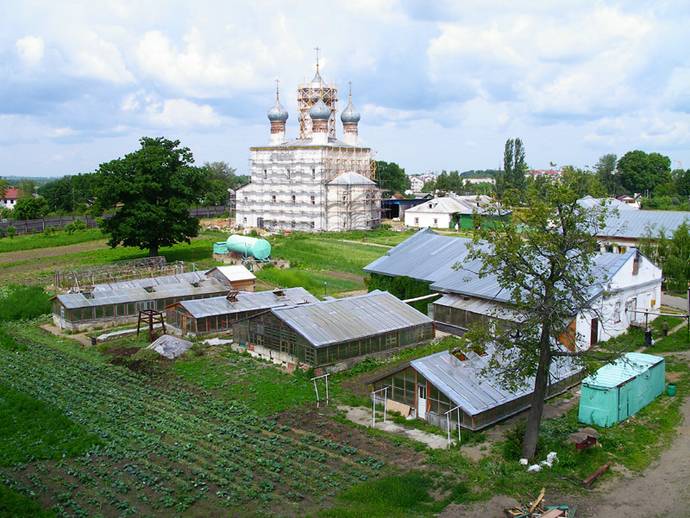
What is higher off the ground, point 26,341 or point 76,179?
point 76,179

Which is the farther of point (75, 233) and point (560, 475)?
point (75, 233)

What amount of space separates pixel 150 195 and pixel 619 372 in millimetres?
43224

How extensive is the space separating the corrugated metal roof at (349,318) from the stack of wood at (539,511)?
14.2 m

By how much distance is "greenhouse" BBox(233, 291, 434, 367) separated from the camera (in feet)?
102

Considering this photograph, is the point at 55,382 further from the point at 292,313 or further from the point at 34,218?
the point at 34,218

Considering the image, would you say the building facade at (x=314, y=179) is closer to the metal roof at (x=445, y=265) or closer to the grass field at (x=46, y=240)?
the grass field at (x=46, y=240)

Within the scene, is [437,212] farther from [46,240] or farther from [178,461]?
[178,461]

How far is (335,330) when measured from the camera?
105 feet

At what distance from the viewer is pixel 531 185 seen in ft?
66.0

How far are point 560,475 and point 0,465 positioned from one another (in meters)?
17.4

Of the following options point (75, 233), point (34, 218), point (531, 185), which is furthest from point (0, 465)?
point (34, 218)

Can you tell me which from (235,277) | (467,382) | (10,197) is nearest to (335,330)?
(467,382)

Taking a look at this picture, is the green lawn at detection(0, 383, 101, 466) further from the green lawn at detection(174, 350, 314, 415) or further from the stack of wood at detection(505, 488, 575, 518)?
the stack of wood at detection(505, 488, 575, 518)

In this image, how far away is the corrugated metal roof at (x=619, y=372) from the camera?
79.4 ft
